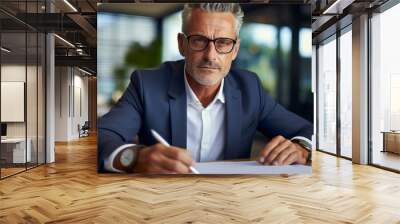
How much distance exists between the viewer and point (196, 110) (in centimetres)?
562

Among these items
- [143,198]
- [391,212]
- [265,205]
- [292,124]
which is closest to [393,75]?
[292,124]

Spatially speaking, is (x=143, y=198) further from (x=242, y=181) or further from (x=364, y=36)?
(x=364, y=36)

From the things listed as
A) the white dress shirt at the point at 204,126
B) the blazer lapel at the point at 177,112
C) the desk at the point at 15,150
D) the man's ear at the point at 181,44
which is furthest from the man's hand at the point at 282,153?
the desk at the point at 15,150

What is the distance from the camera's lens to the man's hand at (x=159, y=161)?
5.63 meters

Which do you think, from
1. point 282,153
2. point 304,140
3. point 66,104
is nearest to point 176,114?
point 282,153

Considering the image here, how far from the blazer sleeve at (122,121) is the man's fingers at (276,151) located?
6.32 feet

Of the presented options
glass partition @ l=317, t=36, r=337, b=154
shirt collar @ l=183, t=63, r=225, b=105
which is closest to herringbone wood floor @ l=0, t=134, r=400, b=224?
shirt collar @ l=183, t=63, r=225, b=105

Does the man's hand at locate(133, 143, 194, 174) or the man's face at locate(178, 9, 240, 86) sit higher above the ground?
the man's face at locate(178, 9, 240, 86)

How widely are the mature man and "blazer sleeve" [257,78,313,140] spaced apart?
1cm

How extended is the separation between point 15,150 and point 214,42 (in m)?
4.00

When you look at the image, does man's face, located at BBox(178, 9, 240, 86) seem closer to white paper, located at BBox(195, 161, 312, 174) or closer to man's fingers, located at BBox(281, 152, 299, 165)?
white paper, located at BBox(195, 161, 312, 174)

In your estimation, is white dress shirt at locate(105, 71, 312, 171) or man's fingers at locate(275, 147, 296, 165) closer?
white dress shirt at locate(105, 71, 312, 171)

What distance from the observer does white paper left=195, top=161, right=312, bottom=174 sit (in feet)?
18.8

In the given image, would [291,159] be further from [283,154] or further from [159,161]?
[159,161]
